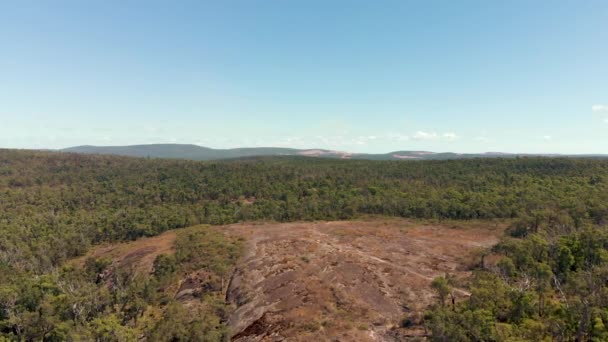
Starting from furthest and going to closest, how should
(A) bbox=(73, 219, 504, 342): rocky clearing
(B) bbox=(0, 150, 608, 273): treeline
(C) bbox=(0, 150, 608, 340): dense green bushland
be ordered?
(B) bbox=(0, 150, 608, 273): treeline → (C) bbox=(0, 150, 608, 340): dense green bushland → (A) bbox=(73, 219, 504, 342): rocky clearing

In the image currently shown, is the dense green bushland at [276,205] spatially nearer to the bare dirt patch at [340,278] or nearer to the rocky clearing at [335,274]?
the rocky clearing at [335,274]

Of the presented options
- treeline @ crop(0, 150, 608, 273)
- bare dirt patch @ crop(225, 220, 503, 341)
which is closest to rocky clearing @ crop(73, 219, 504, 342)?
bare dirt patch @ crop(225, 220, 503, 341)

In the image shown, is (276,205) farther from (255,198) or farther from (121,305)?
(121,305)

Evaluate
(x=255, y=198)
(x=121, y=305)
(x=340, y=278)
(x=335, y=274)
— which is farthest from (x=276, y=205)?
(x=121, y=305)

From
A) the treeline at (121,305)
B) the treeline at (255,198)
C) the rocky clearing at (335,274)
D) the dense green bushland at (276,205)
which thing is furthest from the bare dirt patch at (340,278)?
the treeline at (255,198)

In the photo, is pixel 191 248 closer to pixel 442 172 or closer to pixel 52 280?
pixel 52 280

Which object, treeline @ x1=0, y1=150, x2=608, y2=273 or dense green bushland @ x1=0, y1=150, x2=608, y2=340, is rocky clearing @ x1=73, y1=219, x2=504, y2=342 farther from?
treeline @ x1=0, y1=150, x2=608, y2=273
